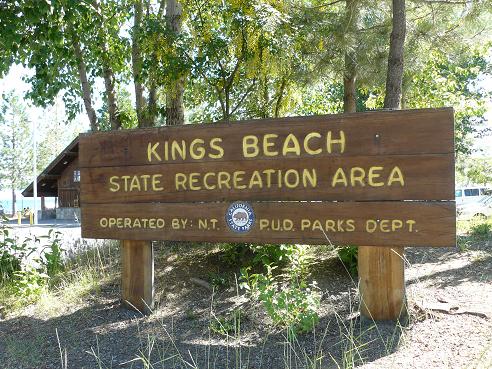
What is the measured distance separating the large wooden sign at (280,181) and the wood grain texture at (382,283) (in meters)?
0.16

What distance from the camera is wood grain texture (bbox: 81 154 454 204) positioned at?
3754 millimetres

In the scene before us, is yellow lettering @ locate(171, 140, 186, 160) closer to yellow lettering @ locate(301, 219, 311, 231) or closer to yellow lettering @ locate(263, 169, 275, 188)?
yellow lettering @ locate(263, 169, 275, 188)

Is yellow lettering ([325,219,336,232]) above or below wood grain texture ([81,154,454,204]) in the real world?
below

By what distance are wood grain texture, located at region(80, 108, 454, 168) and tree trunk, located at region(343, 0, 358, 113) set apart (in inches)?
189

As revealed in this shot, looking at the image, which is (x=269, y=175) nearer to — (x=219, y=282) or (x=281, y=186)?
(x=281, y=186)

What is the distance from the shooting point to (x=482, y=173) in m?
10.3

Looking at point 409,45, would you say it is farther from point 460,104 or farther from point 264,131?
point 264,131

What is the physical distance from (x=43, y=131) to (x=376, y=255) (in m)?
57.2

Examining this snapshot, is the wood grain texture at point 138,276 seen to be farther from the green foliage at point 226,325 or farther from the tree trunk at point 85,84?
the tree trunk at point 85,84

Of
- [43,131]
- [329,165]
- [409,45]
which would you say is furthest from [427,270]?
[43,131]

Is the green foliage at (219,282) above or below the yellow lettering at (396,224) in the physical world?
below

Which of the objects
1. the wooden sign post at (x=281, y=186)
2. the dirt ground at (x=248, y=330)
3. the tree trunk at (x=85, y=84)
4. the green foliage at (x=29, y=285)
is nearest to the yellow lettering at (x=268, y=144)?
the wooden sign post at (x=281, y=186)

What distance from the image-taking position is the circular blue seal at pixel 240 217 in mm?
4270

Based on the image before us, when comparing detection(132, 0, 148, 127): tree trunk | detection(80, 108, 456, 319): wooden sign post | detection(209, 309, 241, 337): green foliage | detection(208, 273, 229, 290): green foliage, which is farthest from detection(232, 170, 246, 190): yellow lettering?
detection(132, 0, 148, 127): tree trunk
